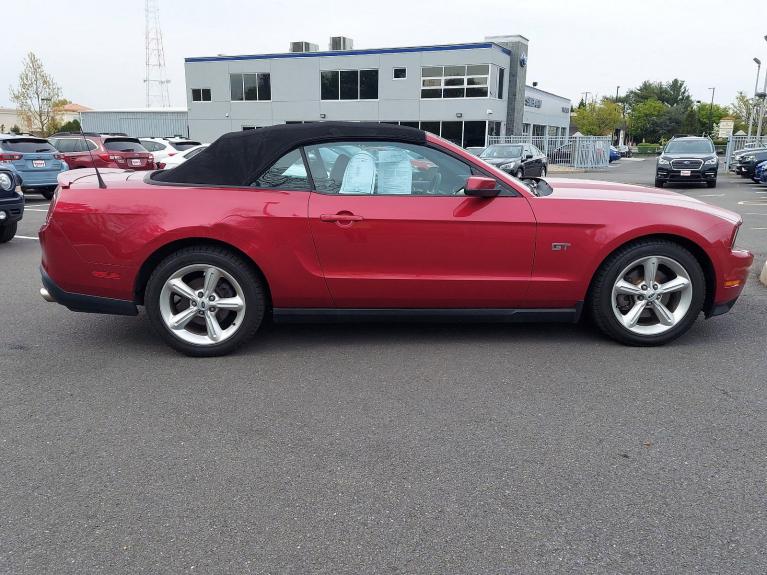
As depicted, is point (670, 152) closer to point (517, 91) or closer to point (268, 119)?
point (517, 91)

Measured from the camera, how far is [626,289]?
4.62 meters

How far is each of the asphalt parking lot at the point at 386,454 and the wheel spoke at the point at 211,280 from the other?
0.48m

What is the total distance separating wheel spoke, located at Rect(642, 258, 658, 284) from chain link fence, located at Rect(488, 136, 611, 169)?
31.2m

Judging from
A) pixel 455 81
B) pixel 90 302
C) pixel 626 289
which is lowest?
pixel 90 302

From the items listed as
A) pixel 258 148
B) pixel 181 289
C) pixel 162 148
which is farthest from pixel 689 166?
pixel 181 289

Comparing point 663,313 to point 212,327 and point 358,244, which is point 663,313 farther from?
point 212,327

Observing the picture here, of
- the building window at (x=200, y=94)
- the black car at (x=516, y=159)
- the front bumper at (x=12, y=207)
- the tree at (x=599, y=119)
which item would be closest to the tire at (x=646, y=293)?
the front bumper at (x=12, y=207)

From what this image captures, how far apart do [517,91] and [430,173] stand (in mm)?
40702

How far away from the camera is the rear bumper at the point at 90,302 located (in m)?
4.55

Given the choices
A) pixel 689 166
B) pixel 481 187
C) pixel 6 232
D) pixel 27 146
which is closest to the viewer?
pixel 481 187

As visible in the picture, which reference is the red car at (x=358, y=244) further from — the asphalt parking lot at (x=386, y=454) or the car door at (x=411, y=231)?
the asphalt parking lot at (x=386, y=454)

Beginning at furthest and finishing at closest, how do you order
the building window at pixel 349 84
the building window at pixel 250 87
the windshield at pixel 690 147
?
the building window at pixel 250 87, the building window at pixel 349 84, the windshield at pixel 690 147

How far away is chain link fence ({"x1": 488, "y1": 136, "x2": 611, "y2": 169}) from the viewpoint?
34.9 metres

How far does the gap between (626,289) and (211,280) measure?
2894 millimetres
